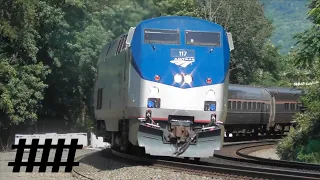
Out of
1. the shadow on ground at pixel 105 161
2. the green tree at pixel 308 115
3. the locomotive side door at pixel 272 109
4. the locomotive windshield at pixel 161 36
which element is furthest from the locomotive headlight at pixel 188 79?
the locomotive side door at pixel 272 109

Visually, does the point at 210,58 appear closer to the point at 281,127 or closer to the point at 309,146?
the point at 309,146

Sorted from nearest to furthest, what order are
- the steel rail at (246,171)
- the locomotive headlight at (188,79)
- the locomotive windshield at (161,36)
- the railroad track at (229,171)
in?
1. the steel rail at (246,171)
2. the railroad track at (229,171)
3. the locomotive headlight at (188,79)
4. the locomotive windshield at (161,36)

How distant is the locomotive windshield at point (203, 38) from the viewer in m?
16.0

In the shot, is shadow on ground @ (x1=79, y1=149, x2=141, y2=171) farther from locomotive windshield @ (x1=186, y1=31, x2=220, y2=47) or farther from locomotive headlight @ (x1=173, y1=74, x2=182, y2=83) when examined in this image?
locomotive windshield @ (x1=186, y1=31, x2=220, y2=47)

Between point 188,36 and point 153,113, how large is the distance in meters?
2.21

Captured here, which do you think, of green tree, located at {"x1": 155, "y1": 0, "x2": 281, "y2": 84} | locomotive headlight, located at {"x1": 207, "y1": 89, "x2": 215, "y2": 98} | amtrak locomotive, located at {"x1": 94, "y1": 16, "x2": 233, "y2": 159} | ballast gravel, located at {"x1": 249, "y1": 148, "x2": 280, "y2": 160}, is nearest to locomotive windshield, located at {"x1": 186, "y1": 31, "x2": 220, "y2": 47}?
amtrak locomotive, located at {"x1": 94, "y1": 16, "x2": 233, "y2": 159}

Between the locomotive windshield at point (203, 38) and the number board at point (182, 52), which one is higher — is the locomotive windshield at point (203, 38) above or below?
above

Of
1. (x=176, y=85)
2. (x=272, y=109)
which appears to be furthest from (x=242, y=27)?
(x=176, y=85)

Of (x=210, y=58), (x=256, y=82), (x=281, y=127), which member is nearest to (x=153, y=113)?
(x=210, y=58)

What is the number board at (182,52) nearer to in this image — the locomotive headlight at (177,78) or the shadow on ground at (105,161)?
the locomotive headlight at (177,78)

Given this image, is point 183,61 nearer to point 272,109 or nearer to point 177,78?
point 177,78

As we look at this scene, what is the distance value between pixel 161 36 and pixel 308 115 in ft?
44.5

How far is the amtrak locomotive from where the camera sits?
50.5ft

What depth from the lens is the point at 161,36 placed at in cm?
1588
